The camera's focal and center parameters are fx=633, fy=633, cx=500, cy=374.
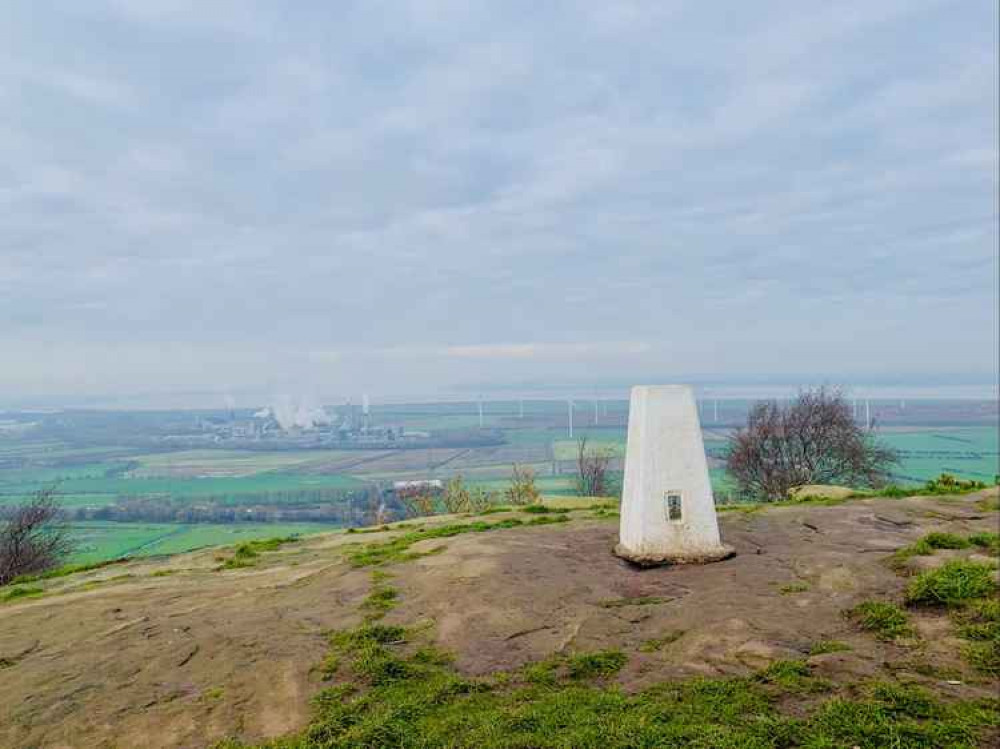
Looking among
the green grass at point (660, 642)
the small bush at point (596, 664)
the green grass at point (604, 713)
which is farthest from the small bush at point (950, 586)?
the small bush at point (596, 664)

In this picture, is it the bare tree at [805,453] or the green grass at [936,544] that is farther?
the bare tree at [805,453]

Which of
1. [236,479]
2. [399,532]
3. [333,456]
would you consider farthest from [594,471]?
[333,456]

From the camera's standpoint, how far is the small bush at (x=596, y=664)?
29.5 ft

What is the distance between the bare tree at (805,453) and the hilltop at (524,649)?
66.7 ft

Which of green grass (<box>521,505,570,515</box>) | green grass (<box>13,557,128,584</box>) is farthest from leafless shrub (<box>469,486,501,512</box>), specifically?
green grass (<box>13,557,128,584</box>)

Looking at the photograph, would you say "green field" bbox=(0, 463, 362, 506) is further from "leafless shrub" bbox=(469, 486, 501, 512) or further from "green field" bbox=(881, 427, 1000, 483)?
"green field" bbox=(881, 427, 1000, 483)

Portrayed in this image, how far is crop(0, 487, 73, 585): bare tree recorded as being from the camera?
28672 millimetres

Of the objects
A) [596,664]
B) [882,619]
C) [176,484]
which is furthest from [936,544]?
[176,484]

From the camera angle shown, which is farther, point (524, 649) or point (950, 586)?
point (950, 586)

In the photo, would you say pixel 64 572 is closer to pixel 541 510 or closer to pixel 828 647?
pixel 541 510

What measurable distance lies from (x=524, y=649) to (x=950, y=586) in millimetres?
7225

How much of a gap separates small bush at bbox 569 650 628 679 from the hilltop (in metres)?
0.03

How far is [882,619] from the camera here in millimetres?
10094

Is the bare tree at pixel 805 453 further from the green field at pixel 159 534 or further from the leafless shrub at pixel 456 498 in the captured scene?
the green field at pixel 159 534
